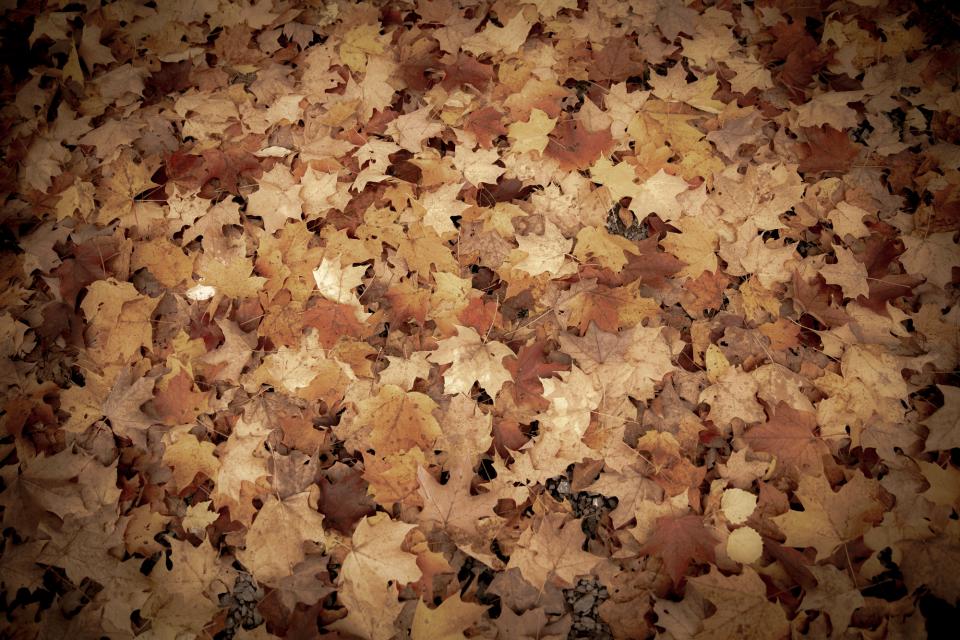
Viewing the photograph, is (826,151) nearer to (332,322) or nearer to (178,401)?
(332,322)

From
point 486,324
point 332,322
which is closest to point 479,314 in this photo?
point 486,324

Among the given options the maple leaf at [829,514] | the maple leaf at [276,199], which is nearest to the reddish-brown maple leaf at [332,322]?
the maple leaf at [276,199]

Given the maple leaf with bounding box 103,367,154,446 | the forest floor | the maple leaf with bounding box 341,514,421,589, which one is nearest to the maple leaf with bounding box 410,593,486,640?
the forest floor

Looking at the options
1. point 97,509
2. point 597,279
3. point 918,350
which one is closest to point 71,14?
point 97,509

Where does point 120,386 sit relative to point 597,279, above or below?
below

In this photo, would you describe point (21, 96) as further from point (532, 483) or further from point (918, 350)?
point (918, 350)
